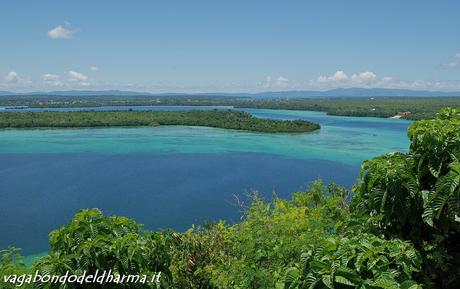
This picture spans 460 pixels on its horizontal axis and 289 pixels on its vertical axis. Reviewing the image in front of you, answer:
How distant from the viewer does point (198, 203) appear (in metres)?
25.6

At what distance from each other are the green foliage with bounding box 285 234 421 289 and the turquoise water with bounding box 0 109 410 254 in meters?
12.8

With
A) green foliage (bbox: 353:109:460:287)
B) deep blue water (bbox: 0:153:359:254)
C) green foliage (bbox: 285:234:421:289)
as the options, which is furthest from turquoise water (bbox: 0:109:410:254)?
green foliage (bbox: 285:234:421:289)

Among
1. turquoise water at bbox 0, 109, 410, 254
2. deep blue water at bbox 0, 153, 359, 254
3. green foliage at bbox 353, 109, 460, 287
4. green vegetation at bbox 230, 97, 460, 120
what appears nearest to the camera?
green foliage at bbox 353, 109, 460, 287

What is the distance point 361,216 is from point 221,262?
5603mm

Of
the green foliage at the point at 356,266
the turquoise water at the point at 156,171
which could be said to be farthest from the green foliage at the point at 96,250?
the turquoise water at the point at 156,171

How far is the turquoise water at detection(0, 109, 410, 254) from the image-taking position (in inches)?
928

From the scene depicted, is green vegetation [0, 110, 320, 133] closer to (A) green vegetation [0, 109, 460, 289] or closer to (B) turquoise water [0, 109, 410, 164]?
(B) turquoise water [0, 109, 410, 164]

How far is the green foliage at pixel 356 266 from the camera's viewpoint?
104 inches

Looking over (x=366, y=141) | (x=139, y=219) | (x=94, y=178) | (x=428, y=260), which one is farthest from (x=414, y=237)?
(x=366, y=141)

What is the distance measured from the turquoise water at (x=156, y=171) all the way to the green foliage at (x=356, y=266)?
41.9ft

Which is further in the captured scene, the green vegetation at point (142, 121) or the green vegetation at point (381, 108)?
the green vegetation at point (381, 108)

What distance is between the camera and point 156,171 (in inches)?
1355

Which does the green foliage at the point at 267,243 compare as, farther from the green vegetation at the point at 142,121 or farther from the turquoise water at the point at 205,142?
the green vegetation at the point at 142,121

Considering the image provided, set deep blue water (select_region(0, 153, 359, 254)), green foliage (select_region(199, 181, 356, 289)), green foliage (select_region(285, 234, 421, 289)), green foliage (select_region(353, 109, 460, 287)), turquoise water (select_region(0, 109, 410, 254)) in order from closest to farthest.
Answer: green foliage (select_region(285, 234, 421, 289)) → green foliage (select_region(353, 109, 460, 287)) → green foliage (select_region(199, 181, 356, 289)) → deep blue water (select_region(0, 153, 359, 254)) → turquoise water (select_region(0, 109, 410, 254))
